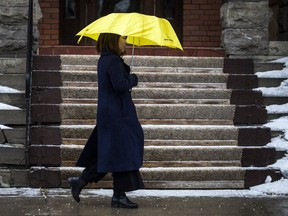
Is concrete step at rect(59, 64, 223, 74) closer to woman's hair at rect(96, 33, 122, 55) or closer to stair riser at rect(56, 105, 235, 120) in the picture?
stair riser at rect(56, 105, 235, 120)

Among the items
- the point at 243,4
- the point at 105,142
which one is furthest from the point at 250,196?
the point at 243,4

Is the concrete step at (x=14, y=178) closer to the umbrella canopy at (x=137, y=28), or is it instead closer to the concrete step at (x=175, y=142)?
the concrete step at (x=175, y=142)

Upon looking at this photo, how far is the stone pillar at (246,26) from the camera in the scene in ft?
32.8

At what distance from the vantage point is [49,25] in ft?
38.4

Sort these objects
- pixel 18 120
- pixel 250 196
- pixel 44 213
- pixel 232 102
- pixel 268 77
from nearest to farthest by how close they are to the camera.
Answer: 1. pixel 44 213
2. pixel 250 196
3. pixel 18 120
4. pixel 232 102
5. pixel 268 77

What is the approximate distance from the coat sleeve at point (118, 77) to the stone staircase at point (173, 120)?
1450mm

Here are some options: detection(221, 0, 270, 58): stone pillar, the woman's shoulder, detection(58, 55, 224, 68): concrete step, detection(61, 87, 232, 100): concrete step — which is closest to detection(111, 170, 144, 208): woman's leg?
the woman's shoulder

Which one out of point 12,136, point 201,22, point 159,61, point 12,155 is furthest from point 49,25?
point 12,155

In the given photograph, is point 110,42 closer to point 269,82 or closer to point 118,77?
point 118,77

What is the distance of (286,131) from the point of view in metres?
8.13

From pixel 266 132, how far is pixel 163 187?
153cm

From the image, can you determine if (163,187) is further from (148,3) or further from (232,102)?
(148,3)

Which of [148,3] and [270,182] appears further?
[148,3]

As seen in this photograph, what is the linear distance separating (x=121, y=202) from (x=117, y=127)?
0.74 metres
